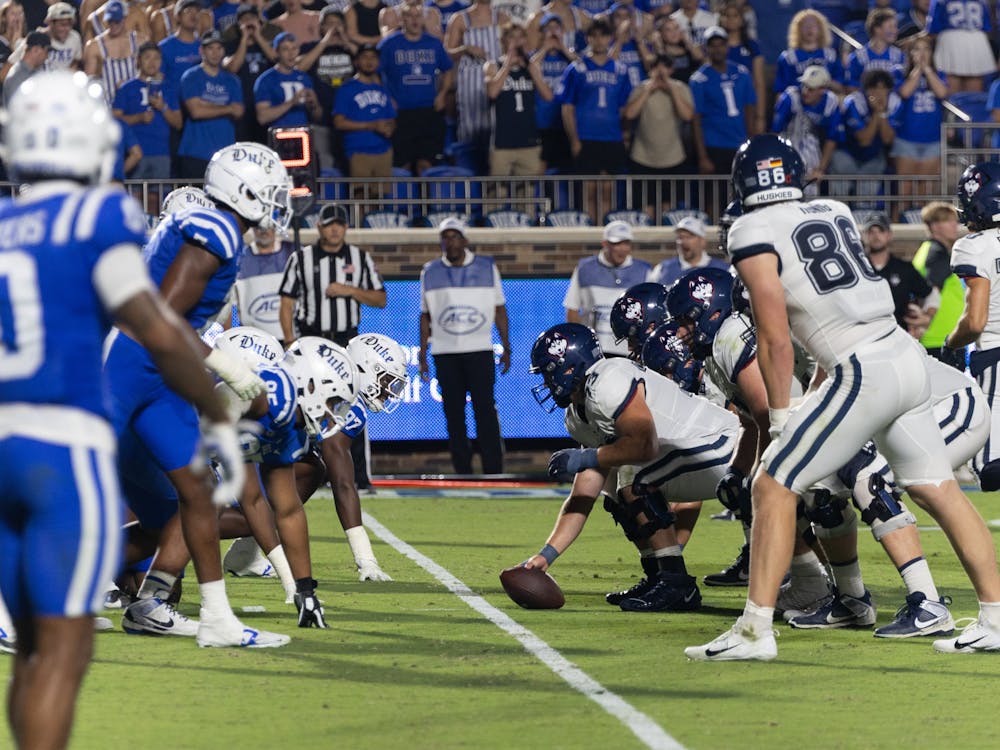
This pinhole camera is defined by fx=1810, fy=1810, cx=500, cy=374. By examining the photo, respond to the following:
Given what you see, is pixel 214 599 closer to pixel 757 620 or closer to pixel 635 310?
pixel 757 620

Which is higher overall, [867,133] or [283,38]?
[283,38]

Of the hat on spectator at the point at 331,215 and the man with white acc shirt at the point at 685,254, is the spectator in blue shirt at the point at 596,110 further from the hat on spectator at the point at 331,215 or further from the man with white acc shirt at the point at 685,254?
the hat on spectator at the point at 331,215

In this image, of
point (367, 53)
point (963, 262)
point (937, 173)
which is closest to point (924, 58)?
point (937, 173)

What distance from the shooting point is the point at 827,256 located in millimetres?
6668

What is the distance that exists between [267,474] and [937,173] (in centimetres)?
1094

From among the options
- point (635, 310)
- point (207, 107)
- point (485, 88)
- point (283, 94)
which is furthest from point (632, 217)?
point (635, 310)

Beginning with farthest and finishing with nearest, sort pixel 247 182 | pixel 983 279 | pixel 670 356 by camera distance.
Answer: pixel 983 279, pixel 670 356, pixel 247 182

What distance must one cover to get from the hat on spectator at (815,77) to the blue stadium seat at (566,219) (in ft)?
7.95

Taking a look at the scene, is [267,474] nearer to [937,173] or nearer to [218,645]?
[218,645]

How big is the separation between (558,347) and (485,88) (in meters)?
8.78

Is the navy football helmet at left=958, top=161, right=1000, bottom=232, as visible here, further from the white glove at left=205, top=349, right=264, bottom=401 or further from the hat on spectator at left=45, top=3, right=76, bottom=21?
the hat on spectator at left=45, top=3, right=76, bottom=21

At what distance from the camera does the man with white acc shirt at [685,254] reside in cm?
1484

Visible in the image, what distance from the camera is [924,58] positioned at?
17125 millimetres

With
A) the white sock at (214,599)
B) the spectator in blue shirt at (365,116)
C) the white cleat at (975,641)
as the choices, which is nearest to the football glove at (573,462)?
the white sock at (214,599)
